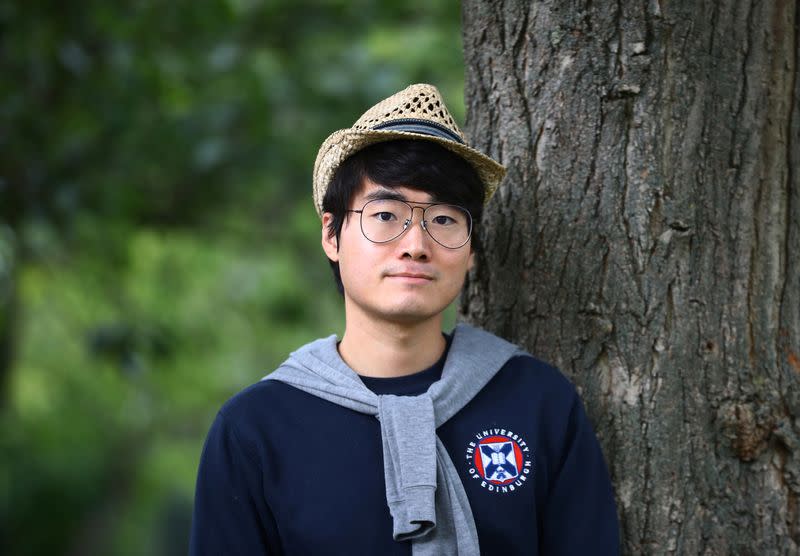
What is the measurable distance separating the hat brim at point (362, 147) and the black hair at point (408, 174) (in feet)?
0.07

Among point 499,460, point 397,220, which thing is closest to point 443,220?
point 397,220

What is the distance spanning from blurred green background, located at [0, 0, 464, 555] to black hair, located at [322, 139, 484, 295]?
7.96 feet

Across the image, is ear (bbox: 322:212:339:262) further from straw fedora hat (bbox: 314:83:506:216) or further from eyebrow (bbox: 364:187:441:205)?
eyebrow (bbox: 364:187:441:205)

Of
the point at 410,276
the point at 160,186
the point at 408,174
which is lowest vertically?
the point at 410,276

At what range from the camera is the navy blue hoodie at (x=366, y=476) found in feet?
7.04

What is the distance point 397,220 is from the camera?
227 cm

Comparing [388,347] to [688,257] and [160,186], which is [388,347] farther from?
[160,186]

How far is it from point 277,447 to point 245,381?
32.9ft

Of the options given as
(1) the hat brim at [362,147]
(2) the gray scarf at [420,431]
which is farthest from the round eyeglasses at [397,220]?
(2) the gray scarf at [420,431]

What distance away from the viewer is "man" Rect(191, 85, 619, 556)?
214cm

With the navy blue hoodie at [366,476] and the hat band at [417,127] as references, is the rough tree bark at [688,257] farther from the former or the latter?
the hat band at [417,127]

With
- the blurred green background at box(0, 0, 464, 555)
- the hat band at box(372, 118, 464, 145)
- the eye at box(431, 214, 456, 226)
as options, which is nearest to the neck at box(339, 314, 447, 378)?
the eye at box(431, 214, 456, 226)

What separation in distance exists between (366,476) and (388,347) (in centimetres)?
35

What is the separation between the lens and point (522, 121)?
2648 millimetres
